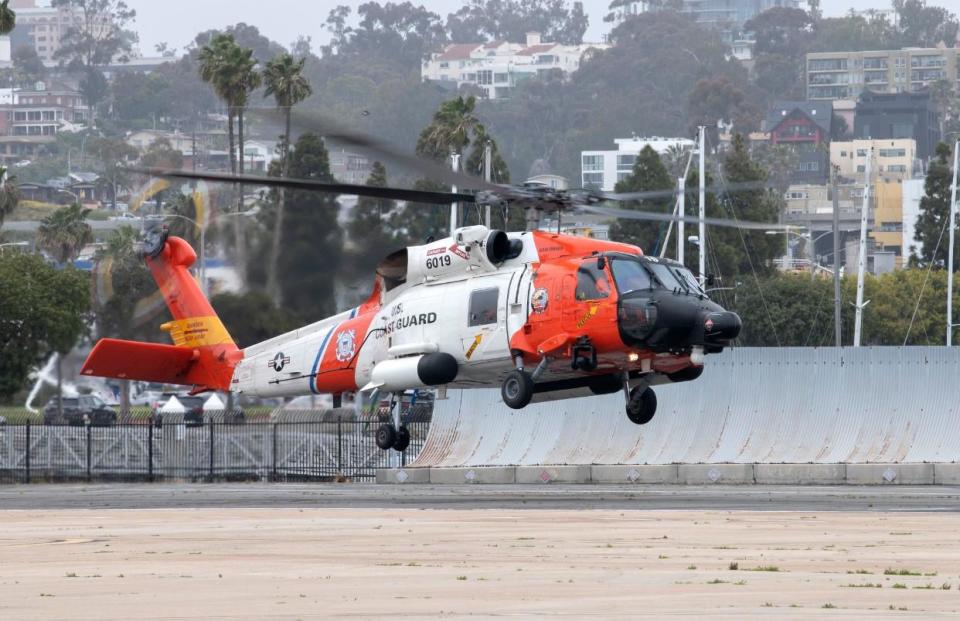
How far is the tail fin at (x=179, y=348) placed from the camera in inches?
1224

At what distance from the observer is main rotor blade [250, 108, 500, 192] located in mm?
23038

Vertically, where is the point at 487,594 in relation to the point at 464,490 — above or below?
above

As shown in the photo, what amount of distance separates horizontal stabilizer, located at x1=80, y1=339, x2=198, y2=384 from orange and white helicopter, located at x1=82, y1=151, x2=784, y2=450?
26 millimetres

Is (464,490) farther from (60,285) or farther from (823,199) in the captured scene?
(823,199)

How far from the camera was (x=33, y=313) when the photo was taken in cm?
5622

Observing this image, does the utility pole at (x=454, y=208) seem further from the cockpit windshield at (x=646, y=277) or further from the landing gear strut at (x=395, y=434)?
the cockpit windshield at (x=646, y=277)

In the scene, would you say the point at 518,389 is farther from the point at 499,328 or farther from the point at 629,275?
the point at 629,275

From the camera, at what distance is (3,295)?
190ft

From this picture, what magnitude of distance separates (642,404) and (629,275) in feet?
8.28

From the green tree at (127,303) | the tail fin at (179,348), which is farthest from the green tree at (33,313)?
the tail fin at (179,348)

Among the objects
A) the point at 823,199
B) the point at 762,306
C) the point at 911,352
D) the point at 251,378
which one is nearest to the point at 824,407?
the point at 911,352

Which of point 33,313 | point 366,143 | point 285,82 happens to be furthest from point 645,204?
point 366,143

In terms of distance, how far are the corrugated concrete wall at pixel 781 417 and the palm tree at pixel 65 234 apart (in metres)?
52.6

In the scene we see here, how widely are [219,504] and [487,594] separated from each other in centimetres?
1357
